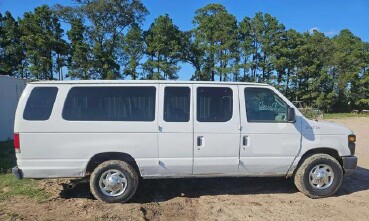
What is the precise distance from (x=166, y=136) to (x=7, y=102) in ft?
32.7

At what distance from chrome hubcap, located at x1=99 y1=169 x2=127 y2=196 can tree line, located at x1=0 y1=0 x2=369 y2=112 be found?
126 ft

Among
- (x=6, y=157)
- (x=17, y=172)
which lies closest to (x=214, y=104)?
(x=17, y=172)

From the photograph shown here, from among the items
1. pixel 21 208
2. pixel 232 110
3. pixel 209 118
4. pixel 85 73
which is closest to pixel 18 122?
pixel 21 208

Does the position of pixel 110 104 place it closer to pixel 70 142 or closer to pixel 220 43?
pixel 70 142

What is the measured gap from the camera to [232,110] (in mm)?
6695

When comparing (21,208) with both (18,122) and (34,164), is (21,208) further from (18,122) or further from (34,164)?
(18,122)

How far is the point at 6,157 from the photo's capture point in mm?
10578

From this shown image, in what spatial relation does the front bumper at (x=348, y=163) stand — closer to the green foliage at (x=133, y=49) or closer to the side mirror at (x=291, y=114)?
the side mirror at (x=291, y=114)

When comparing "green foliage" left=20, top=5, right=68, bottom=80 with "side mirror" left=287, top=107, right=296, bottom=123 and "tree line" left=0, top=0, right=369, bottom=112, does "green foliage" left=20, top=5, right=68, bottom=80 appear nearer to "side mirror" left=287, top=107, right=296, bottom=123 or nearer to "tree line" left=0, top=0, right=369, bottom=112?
"tree line" left=0, top=0, right=369, bottom=112

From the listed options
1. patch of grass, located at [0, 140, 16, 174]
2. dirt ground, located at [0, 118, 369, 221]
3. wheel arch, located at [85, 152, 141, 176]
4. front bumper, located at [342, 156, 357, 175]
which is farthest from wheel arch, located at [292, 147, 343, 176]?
patch of grass, located at [0, 140, 16, 174]

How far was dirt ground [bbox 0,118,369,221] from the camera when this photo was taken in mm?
5938

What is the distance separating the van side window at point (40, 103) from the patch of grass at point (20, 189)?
1.60m

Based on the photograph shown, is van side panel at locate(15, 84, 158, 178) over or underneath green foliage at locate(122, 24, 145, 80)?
underneath

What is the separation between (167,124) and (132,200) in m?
1.52
